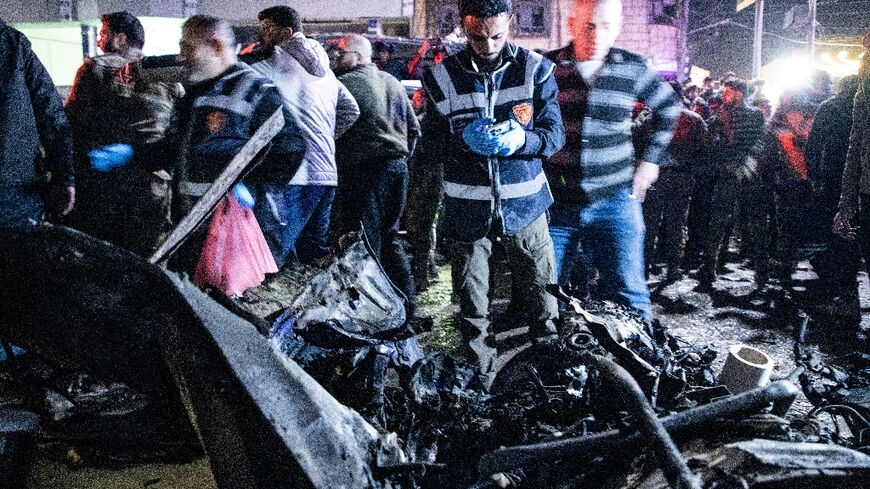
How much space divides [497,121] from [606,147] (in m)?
0.81

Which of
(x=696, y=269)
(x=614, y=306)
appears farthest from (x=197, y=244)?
(x=696, y=269)

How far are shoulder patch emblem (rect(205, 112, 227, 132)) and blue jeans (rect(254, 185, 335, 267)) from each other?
46cm

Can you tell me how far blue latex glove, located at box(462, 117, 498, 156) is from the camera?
328 centimetres

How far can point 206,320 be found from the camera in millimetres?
1613

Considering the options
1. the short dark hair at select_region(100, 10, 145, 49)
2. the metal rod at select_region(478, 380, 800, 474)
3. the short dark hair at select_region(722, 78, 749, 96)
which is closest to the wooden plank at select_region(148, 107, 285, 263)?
the metal rod at select_region(478, 380, 800, 474)

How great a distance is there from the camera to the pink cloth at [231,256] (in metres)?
3.21

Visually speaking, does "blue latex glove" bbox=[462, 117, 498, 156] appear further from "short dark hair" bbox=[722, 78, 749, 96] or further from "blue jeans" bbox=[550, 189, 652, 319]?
"short dark hair" bbox=[722, 78, 749, 96]

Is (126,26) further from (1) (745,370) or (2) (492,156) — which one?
(1) (745,370)

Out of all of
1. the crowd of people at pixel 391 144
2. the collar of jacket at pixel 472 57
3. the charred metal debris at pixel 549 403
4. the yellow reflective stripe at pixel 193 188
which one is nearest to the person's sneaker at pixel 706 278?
the crowd of people at pixel 391 144

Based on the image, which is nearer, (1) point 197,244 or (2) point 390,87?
(1) point 197,244

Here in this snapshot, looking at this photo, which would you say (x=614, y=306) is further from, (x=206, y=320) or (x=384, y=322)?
(x=206, y=320)

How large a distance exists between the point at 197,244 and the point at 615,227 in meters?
2.41

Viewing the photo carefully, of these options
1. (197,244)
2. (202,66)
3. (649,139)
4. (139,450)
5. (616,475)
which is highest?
(202,66)

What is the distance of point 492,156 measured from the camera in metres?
3.48
